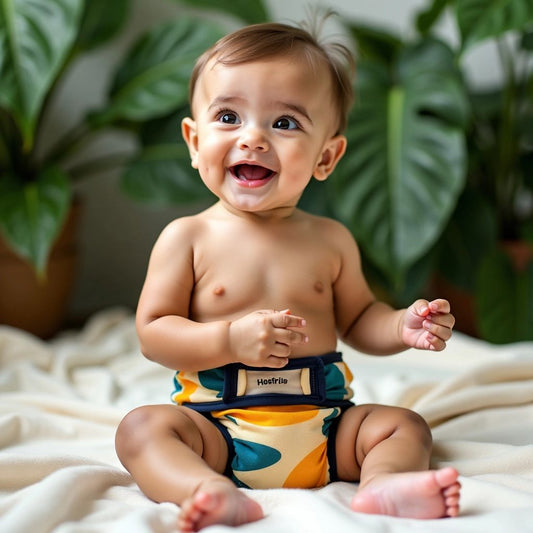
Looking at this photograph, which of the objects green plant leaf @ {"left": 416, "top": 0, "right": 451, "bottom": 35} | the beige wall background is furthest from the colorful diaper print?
the beige wall background

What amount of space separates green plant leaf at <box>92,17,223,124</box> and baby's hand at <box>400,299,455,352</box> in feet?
3.10

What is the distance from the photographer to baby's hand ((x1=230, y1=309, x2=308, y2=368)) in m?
0.74

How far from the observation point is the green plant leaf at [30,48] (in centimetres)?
136

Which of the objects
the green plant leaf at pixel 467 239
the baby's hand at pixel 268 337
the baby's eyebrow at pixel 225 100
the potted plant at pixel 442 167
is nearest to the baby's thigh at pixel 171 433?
the baby's hand at pixel 268 337

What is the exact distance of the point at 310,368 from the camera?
2.84 ft

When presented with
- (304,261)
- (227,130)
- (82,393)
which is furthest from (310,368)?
(82,393)

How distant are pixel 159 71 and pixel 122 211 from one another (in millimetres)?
503

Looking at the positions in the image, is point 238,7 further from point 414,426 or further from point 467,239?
point 414,426

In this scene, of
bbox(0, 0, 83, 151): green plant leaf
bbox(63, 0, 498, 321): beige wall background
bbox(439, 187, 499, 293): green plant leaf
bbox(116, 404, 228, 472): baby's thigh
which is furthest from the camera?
bbox(63, 0, 498, 321): beige wall background

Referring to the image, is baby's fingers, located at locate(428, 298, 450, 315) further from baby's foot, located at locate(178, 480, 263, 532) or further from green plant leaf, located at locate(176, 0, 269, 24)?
green plant leaf, located at locate(176, 0, 269, 24)

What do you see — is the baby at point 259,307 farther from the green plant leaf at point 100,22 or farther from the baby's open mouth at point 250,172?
the green plant leaf at point 100,22

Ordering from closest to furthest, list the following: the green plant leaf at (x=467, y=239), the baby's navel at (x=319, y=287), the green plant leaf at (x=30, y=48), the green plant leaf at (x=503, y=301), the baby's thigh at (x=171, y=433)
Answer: the baby's thigh at (x=171, y=433) → the baby's navel at (x=319, y=287) → the green plant leaf at (x=30, y=48) → the green plant leaf at (x=503, y=301) → the green plant leaf at (x=467, y=239)

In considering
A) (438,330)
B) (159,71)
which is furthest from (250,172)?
(159,71)

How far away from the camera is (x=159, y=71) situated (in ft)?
5.62
